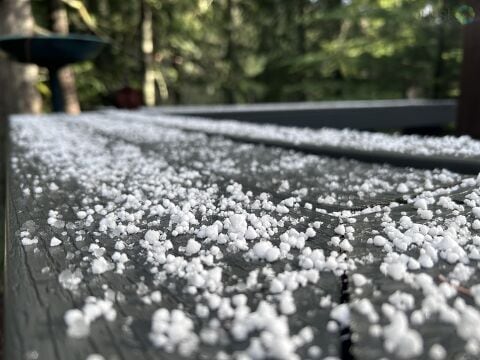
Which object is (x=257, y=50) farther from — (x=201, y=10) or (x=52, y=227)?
(x=52, y=227)

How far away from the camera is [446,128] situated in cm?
566

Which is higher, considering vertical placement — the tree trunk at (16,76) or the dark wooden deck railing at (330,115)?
the tree trunk at (16,76)

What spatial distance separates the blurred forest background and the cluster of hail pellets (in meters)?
5.27

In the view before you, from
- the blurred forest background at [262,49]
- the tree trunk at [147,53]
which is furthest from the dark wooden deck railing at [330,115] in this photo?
the tree trunk at [147,53]

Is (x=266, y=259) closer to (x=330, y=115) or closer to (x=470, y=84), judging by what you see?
(x=470, y=84)

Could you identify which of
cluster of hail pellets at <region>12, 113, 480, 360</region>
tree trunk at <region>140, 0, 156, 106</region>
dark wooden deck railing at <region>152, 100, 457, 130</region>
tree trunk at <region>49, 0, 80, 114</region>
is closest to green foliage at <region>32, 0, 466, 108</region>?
tree trunk at <region>140, 0, 156, 106</region>

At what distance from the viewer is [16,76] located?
4.38 meters

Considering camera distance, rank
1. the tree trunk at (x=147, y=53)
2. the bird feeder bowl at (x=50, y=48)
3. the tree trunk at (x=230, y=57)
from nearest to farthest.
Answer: the bird feeder bowl at (x=50, y=48), the tree trunk at (x=147, y=53), the tree trunk at (x=230, y=57)

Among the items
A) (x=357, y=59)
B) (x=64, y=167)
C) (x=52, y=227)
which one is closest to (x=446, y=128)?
(x=357, y=59)

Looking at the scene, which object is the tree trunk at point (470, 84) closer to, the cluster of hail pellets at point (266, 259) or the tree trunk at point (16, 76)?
the cluster of hail pellets at point (266, 259)

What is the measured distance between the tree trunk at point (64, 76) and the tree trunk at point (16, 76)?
1.28ft

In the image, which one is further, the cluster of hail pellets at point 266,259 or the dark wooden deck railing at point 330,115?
the dark wooden deck railing at point 330,115

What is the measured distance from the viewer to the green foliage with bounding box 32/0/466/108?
23.8ft

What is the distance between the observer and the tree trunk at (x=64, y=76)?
495 cm
